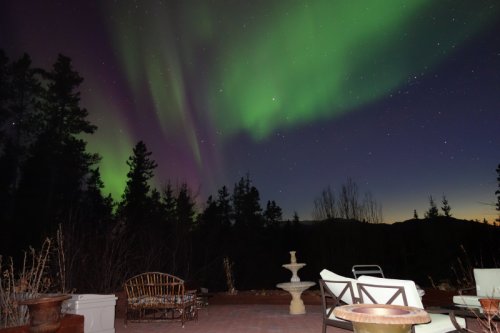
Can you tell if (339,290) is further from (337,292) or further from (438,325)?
(438,325)

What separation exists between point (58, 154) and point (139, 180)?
9174 mm

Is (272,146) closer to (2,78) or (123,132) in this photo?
(123,132)

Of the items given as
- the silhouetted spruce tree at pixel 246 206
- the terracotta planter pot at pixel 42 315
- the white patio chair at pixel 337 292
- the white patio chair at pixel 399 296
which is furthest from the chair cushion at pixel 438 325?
the silhouetted spruce tree at pixel 246 206

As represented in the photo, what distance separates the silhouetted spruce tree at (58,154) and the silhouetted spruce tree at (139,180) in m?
6.04

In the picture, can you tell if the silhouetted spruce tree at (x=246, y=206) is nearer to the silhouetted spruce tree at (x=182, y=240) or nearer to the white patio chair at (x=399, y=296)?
the silhouetted spruce tree at (x=182, y=240)

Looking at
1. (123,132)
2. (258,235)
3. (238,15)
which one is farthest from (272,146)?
(258,235)

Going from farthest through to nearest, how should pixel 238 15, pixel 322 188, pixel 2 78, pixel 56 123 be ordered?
pixel 56 123 < pixel 2 78 < pixel 322 188 < pixel 238 15

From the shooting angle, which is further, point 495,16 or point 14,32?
point 14,32

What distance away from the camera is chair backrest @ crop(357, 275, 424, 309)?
3.43 metres

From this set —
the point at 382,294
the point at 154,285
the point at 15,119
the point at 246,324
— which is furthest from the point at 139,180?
the point at 382,294

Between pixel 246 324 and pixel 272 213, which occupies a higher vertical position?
pixel 272 213

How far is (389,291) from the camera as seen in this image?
3611 millimetres

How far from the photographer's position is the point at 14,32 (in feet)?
69.5

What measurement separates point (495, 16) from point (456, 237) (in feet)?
75.6
